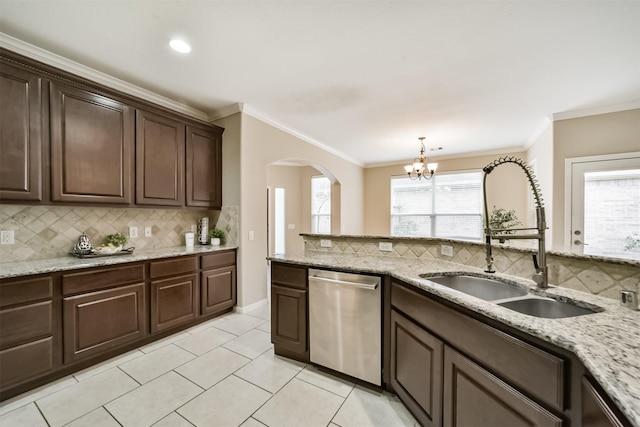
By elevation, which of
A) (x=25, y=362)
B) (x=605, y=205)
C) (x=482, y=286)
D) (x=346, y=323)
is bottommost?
(x=25, y=362)

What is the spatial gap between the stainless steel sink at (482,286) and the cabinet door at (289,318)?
1.05 metres

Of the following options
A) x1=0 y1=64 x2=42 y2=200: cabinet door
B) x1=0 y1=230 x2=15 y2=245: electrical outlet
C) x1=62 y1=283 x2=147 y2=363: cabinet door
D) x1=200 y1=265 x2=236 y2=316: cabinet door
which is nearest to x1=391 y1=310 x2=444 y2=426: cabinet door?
x1=200 y1=265 x2=236 y2=316: cabinet door

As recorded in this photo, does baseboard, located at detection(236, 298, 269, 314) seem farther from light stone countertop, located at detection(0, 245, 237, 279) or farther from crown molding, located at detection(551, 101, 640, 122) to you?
crown molding, located at detection(551, 101, 640, 122)

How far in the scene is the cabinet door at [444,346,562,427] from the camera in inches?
35.0

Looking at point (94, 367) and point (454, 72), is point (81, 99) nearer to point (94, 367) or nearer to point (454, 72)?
point (94, 367)

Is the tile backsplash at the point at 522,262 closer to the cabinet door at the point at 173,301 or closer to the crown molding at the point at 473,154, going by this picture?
the cabinet door at the point at 173,301

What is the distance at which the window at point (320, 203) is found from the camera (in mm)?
7191

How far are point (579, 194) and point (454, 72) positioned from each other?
8.49ft

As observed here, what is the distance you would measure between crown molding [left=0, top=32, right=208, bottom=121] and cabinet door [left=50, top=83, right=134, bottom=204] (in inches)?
12.1

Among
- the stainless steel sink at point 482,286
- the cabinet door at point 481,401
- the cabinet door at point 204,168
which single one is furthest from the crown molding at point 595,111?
the cabinet door at point 204,168

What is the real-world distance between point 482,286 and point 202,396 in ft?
6.82

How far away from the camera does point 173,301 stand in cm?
268

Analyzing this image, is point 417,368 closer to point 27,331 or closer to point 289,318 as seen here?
point 289,318


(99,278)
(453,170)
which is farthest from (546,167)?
(99,278)
